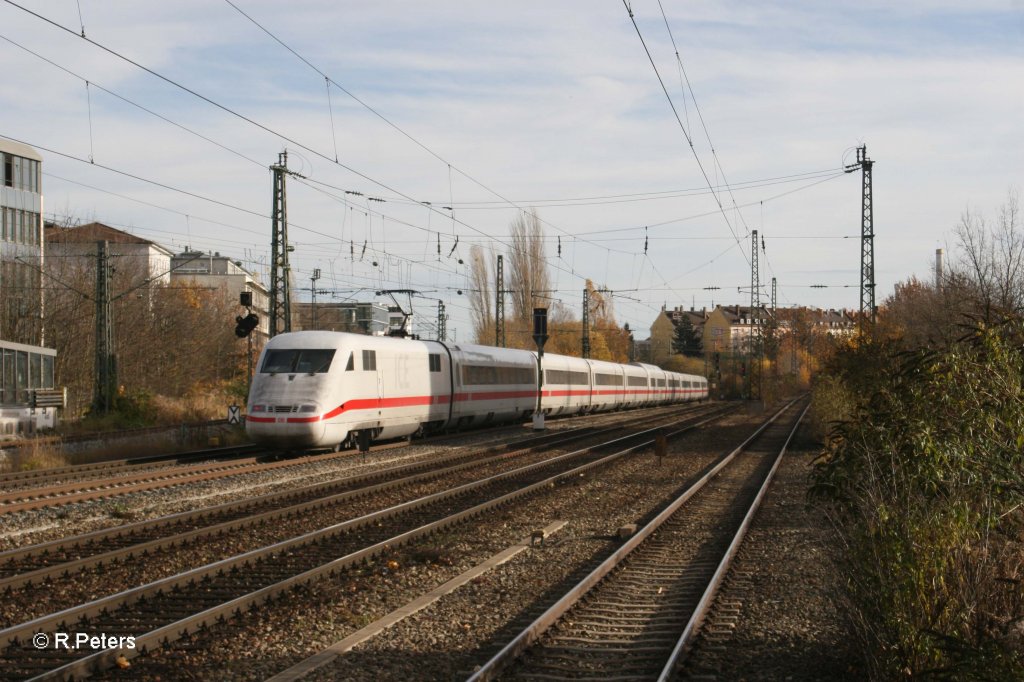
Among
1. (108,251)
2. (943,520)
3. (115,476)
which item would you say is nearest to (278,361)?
(115,476)

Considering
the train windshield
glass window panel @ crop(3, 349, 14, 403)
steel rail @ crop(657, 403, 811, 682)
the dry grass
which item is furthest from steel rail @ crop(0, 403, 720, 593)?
glass window panel @ crop(3, 349, 14, 403)

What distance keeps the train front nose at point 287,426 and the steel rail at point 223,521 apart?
2005mm

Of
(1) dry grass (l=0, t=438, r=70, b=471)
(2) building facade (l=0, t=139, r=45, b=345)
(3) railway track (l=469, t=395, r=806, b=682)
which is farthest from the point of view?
(2) building facade (l=0, t=139, r=45, b=345)

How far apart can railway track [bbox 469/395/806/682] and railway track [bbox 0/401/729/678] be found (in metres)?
2.51

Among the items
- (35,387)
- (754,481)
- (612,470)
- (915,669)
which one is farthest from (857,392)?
(35,387)

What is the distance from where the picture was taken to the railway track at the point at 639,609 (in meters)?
7.08

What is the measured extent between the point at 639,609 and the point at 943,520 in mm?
3043

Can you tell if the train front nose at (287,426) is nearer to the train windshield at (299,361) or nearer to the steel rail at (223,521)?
the train windshield at (299,361)

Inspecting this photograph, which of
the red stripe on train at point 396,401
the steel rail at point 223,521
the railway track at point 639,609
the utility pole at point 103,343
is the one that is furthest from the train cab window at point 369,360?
the utility pole at point 103,343

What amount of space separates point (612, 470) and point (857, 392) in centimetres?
526

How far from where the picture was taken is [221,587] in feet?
30.8

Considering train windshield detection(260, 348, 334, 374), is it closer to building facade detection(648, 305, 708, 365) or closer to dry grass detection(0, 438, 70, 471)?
dry grass detection(0, 438, 70, 471)

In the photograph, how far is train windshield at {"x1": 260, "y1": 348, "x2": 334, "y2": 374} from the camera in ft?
72.5

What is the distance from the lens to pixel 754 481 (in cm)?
1950
